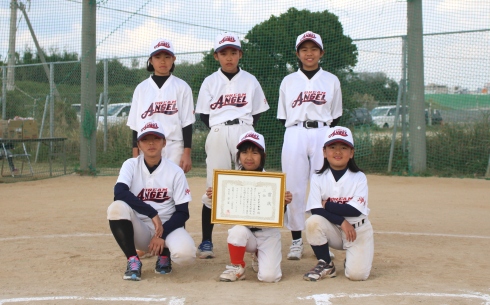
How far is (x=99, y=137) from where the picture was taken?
13.8 meters

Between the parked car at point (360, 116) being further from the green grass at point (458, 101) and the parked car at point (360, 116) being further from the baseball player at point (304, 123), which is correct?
the baseball player at point (304, 123)

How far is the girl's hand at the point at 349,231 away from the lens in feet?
15.5

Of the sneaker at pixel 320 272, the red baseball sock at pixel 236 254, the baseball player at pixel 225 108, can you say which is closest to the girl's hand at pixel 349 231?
the sneaker at pixel 320 272

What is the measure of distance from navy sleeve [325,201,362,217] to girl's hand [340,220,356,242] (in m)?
0.09

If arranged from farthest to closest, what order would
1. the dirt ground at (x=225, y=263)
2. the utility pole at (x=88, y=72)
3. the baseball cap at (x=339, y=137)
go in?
the utility pole at (x=88, y=72)
the baseball cap at (x=339, y=137)
the dirt ground at (x=225, y=263)

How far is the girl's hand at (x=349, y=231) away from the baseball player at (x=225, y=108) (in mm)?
1370

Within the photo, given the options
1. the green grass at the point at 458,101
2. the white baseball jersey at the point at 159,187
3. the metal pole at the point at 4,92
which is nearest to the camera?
the white baseball jersey at the point at 159,187

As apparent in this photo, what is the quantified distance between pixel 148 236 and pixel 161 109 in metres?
1.27

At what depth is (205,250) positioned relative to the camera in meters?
5.59

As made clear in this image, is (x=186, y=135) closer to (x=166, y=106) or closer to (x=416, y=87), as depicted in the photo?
(x=166, y=106)

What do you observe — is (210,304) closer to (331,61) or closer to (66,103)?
(331,61)

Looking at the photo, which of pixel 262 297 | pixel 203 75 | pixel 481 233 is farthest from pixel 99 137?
pixel 262 297

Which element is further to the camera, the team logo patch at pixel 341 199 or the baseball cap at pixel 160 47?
the baseball cap at pixel 160 47

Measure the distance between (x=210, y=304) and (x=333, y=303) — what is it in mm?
792
